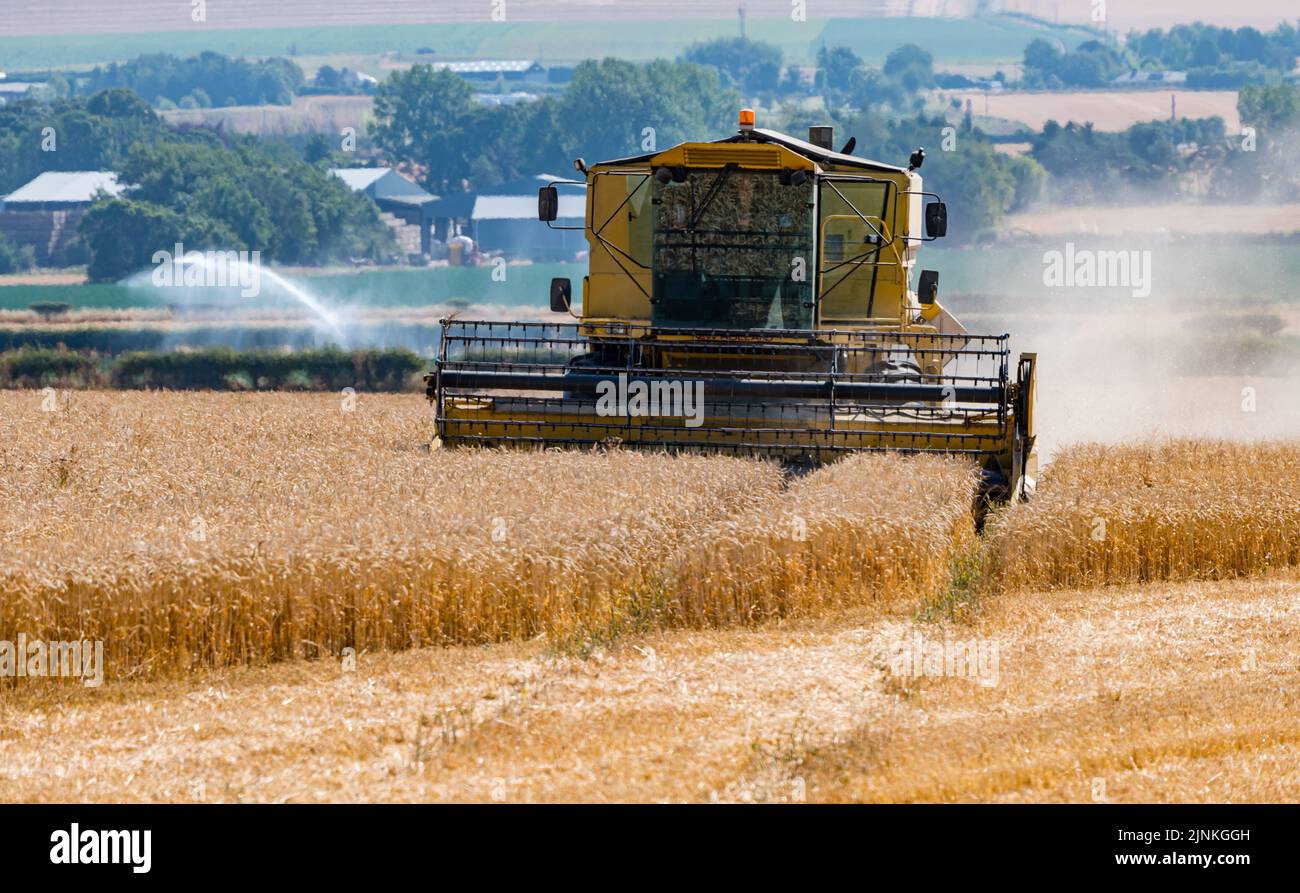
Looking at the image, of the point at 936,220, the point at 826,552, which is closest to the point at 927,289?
the point at 936,220

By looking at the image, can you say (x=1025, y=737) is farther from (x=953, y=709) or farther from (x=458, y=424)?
(x=458, y=424)

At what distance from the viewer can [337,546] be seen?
9.58 metres

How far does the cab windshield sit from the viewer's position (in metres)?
14.7

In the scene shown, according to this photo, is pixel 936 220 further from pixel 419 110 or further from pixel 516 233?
pixel 419 110

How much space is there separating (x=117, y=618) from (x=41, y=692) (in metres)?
0.55

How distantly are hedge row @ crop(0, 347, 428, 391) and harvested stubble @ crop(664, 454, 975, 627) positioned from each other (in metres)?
17.8

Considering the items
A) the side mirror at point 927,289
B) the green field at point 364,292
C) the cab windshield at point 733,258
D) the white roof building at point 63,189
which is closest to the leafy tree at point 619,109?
the green field at point 364,292

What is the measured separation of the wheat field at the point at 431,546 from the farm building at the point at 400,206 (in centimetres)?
8859

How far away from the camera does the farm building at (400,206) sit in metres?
101

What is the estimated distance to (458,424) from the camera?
13898mm

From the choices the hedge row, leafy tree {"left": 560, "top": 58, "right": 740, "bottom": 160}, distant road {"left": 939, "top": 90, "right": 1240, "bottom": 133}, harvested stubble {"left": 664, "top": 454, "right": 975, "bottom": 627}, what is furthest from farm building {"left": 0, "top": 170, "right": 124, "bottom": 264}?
harvested stubble {"left": 664, "top": 454, "right": 975, "bottom": 627}

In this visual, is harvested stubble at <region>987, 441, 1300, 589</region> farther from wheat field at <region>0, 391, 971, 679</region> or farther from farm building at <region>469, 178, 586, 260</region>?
farm building at <region>469, 178, 586, 260</region>

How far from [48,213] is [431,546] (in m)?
92.7

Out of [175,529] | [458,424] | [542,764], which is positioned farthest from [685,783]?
[458,424]
